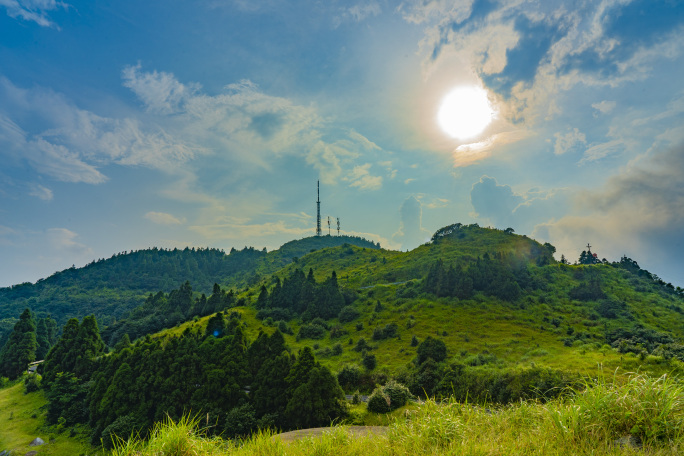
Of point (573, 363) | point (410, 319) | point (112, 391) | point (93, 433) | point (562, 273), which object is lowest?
point (93, 433)

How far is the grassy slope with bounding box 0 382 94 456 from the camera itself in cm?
4984

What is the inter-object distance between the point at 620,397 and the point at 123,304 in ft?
779

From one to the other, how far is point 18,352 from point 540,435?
13112cm

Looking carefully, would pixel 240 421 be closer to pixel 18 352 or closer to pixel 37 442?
pixel 37 442

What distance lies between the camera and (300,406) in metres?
40.6

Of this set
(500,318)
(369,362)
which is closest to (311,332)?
(369,362)

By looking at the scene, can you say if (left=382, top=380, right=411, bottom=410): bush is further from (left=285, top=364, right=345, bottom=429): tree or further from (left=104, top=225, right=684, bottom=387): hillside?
(left=104, top=225, right=684, bottom=387): hillside

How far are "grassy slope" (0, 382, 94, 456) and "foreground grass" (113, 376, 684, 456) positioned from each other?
58503 mm

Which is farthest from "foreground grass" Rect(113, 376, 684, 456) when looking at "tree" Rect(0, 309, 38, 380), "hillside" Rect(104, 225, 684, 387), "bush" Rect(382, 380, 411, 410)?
"tree" Rect(0, 309, 38, 380)

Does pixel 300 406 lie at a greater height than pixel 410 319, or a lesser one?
lesser

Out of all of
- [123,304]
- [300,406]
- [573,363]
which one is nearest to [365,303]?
[573,363]

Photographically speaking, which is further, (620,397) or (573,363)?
(573,363)

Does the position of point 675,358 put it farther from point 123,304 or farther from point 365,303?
point 123,304

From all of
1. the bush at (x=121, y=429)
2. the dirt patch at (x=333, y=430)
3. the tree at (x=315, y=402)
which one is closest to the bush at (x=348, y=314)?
the tree at (x=315, y=402)
